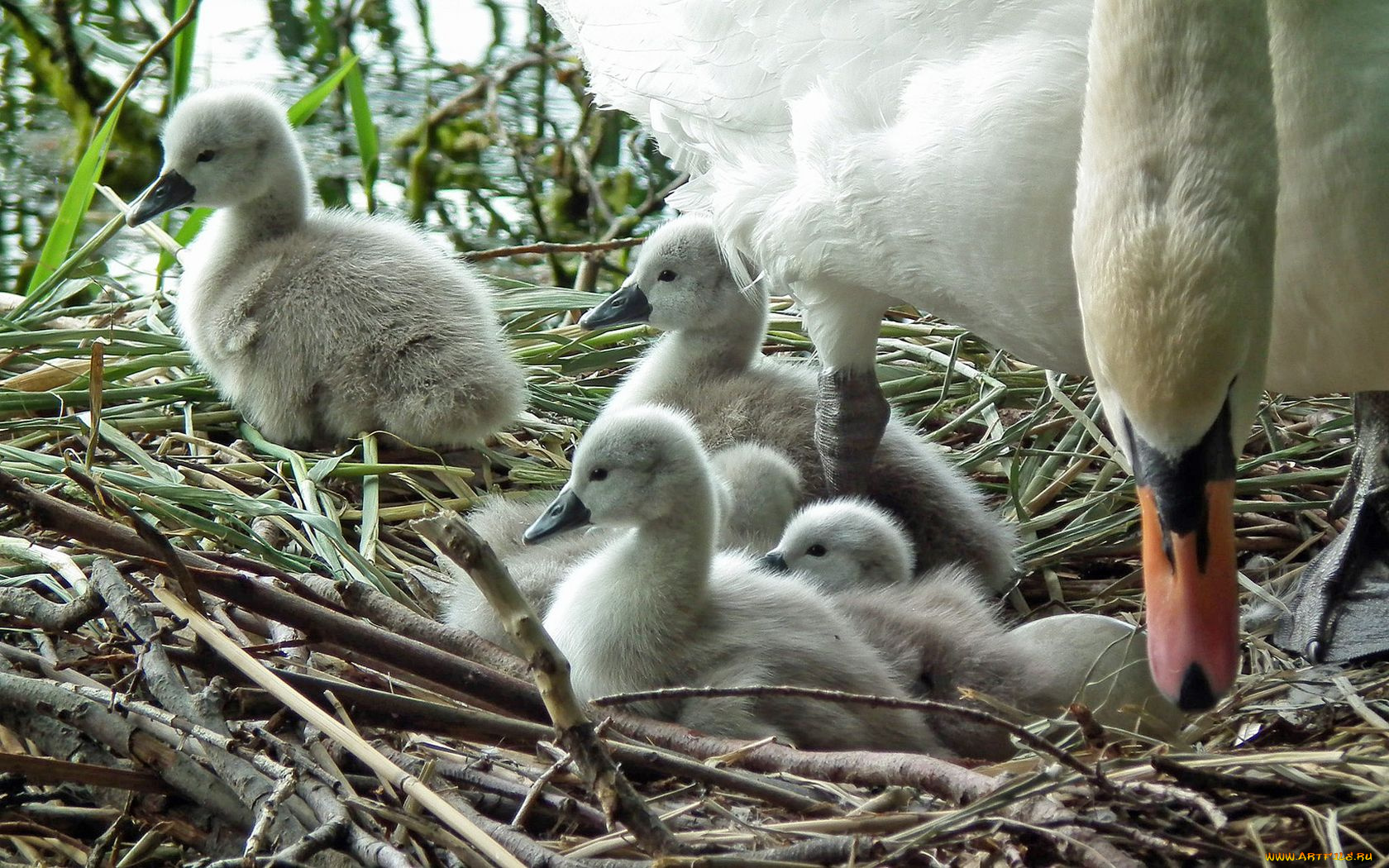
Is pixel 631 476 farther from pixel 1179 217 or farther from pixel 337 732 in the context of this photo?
pixel 1179 217

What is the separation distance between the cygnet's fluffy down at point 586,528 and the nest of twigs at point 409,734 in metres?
0.14

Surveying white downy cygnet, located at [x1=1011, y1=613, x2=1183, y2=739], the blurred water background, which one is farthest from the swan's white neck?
the blurred water background

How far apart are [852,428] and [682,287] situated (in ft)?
1.48

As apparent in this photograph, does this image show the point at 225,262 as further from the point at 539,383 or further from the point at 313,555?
the point at 313,555

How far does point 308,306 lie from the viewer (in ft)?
9.88

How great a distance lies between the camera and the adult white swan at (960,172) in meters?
1.85

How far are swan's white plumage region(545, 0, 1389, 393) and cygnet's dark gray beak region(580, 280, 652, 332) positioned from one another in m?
0.25

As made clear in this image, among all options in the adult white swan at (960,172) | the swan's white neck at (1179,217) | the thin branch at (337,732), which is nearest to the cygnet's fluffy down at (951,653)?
the adult white swan at (960,172)

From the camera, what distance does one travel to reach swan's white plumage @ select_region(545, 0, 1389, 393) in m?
1.85

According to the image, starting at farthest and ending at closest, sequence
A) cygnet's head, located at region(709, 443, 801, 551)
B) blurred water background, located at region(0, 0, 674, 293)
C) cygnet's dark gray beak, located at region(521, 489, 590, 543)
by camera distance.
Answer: blurred water background, located at region(0, 0, 674, 293), cygnet's head, located at region(709, 443, 801, 551), cygnet's dark gray beak, located at region(521, 489, 590, 543)

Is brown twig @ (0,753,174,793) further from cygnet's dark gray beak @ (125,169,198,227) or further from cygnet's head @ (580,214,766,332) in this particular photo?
cygnet's dark gray beak @ (125,169,198,227)

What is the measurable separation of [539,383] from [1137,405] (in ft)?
6.21

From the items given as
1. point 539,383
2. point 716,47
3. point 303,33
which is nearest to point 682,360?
point 539,383

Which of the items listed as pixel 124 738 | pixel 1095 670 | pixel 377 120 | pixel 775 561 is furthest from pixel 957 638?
pixel 377 120
